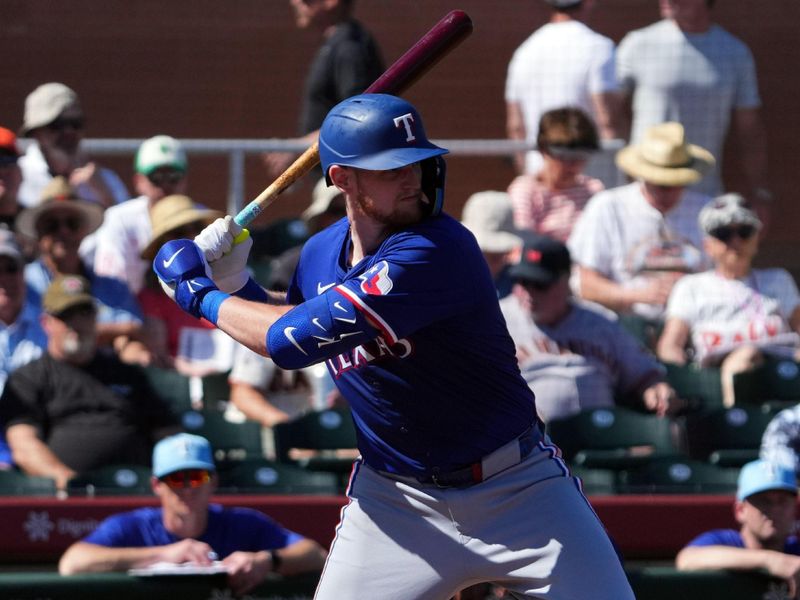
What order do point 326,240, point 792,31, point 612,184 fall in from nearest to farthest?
1. point 326,240
2. point 612,184
3. point 792,31

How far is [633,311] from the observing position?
6852 millimetres

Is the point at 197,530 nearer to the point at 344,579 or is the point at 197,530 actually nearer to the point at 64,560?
the point at 64,560

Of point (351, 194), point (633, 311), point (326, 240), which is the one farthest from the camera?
point (633, 311)

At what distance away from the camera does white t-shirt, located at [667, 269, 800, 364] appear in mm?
6578

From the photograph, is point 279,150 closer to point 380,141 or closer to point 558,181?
point 558,181

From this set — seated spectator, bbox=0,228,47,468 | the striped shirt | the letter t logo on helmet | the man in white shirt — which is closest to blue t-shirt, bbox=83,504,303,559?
seated spectator, bbox=0,228,47,468

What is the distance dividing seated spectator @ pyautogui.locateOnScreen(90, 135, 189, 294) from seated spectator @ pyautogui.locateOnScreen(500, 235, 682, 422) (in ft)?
4.94

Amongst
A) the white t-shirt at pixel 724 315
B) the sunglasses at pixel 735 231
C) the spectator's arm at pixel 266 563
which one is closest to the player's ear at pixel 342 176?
the spectator's arm at pixel 266 563

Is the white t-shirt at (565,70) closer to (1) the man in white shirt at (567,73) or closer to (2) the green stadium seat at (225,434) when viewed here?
(1) the man in white shirt at (567,73)

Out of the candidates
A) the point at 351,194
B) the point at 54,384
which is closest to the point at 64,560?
the point at 54,384

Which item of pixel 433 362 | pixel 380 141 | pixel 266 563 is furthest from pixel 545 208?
pixel 380 141

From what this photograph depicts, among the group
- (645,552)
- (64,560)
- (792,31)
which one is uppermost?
(792,31)

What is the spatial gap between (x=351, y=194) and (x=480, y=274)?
12.8 inches

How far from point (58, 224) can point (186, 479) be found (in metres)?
1.72
